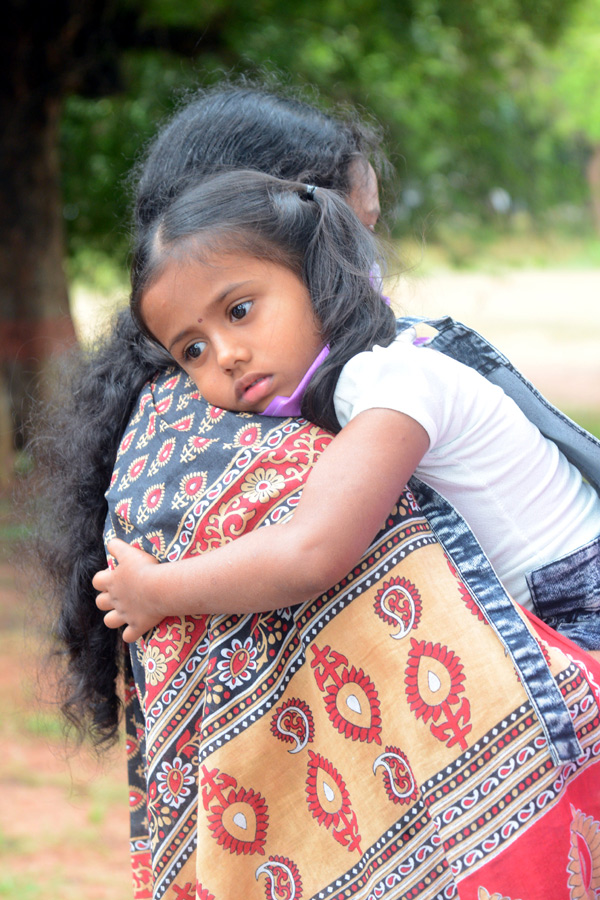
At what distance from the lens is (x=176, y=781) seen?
1.48 meters

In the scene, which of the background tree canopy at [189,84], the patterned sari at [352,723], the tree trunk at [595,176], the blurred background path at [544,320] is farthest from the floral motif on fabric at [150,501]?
the tree trunk at [595,176]

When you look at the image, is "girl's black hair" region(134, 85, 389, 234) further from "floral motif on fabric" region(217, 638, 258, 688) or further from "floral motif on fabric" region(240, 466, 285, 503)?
"floral motif on fabric" region(217, 638, 258, 688)

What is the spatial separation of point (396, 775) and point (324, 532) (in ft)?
1.20

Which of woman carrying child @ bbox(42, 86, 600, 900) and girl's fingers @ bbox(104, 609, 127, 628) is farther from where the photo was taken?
girl's fingers @ bbox(104, 609, 127, 628)

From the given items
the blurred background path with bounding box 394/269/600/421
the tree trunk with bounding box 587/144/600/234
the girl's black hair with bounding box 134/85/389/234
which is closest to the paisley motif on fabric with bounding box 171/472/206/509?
the girl's black hair with bounding box 134/85/389/234

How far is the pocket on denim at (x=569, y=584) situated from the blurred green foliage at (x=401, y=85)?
6760 millimetres

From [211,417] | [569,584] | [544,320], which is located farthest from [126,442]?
[544,320]

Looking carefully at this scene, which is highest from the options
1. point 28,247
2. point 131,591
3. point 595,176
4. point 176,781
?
point 131,591

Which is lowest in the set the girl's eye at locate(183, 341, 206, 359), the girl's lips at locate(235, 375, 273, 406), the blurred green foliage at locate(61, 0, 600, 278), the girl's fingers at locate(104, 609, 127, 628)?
the blurred green foliage at locate(61, 0, 600, 278)

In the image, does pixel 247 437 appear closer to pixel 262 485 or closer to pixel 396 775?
pixel 262 485

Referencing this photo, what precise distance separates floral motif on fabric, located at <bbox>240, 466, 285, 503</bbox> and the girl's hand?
0.20 metres

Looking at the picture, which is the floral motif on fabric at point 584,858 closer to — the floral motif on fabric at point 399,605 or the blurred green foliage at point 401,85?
the floral motif on fabric at point 399,605

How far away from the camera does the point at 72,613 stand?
181cm

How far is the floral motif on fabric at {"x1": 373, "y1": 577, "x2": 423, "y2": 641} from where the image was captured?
4.32 ft
